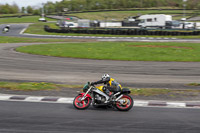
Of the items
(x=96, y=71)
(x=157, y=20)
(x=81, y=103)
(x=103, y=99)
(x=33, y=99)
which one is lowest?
(x=96, y=71)

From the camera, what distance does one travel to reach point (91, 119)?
25.7 feet

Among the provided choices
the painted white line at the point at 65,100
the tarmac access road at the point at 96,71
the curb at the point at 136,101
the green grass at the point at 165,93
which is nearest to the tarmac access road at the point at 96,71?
the tarmac access road at the point at 96,71

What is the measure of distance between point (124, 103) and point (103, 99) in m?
0.65

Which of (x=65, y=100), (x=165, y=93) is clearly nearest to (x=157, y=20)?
(x=165, y=93)

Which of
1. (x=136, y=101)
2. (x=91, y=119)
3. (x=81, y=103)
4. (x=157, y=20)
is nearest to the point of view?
(x=91, y=119)

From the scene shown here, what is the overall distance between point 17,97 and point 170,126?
213 inches

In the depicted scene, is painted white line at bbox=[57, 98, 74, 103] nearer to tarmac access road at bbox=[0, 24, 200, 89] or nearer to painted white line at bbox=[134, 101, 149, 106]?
painted white line at bbox=[134, 101, 149, 106]

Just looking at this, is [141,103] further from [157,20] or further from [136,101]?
[157,20]

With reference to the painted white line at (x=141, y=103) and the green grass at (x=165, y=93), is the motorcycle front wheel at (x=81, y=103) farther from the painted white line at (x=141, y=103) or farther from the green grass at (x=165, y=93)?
the green grass at (x=165, y=93)

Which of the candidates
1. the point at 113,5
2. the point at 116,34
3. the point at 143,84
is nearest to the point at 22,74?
the point at 143,84

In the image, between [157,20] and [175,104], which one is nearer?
[175,104]

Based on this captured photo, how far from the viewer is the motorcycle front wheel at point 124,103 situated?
28.2 ft

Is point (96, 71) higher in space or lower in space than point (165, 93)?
lower

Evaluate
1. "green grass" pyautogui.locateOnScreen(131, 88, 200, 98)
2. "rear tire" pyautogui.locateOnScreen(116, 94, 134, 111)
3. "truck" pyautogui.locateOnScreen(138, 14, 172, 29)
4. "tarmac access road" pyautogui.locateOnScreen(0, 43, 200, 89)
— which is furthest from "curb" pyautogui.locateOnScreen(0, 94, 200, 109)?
"truck" pyautogui.locateOnScreen(138, 14, 172, 29)
